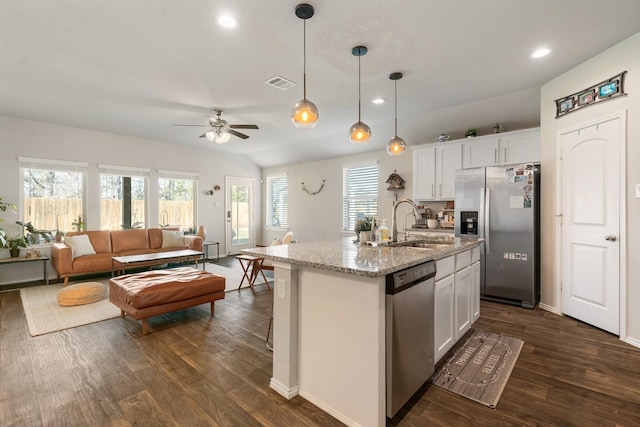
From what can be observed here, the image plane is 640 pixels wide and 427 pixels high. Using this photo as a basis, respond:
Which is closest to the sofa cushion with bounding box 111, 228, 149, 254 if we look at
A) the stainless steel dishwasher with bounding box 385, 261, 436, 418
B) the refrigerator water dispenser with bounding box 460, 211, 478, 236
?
the stainless steel dishwasher with bounding box 385, 261, 436, 418

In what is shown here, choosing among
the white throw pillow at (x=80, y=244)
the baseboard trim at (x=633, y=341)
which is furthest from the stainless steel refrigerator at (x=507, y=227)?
the white throw pillow at (x=80, y=244)

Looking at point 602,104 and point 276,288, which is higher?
point 602,104

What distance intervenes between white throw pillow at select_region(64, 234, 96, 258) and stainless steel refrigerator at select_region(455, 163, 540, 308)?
6.36m

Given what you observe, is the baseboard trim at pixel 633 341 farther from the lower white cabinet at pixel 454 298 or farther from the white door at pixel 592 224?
the lower white cabinet at pixel 454 298

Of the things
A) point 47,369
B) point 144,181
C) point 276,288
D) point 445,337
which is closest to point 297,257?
point 276,288

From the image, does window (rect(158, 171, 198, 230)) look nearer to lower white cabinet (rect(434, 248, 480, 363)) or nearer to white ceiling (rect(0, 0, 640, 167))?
white ceiling (rect(0, 0, 640, 167))

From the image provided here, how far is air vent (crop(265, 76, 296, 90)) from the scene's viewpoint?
3527mm

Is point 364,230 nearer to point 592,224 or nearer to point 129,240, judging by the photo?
point 592,224

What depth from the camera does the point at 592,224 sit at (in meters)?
3.17

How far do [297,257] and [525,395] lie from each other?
182 cm

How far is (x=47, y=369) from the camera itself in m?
2.36

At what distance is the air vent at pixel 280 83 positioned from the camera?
353 cm

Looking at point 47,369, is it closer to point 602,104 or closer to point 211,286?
point 211,286

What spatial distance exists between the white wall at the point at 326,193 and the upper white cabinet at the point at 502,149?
121 cm
